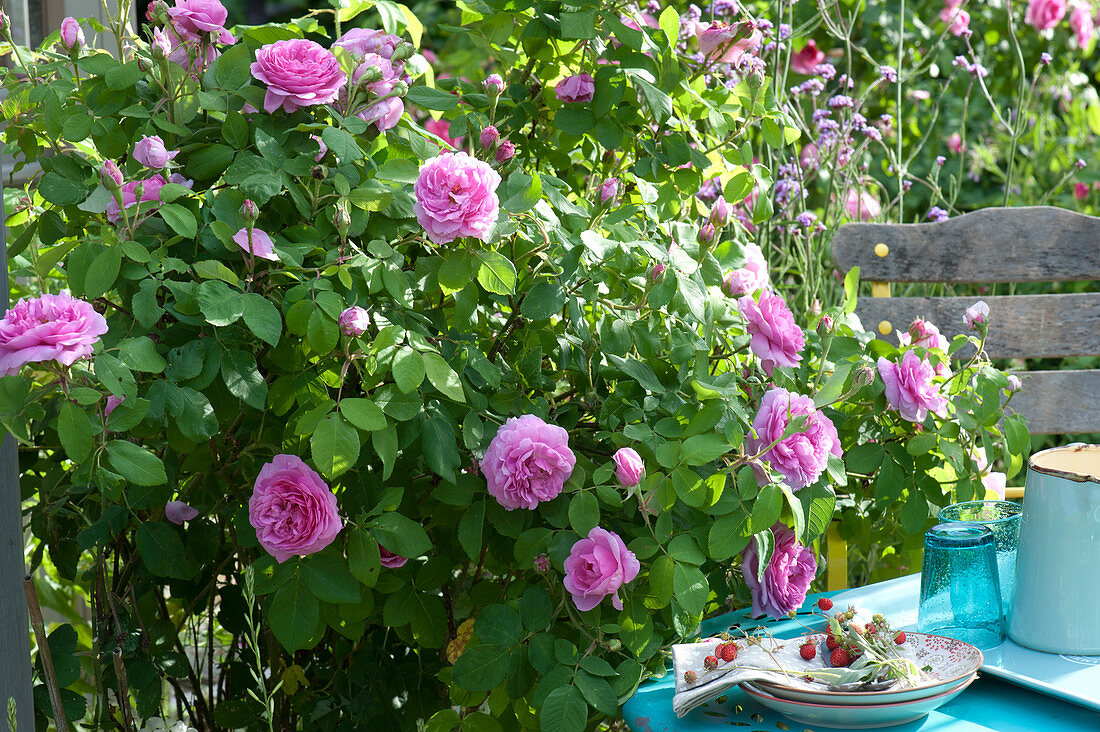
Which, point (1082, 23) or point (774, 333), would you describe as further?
point (1082, 23)

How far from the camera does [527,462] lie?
1.03 metres

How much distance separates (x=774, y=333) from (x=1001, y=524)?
1.05 ft

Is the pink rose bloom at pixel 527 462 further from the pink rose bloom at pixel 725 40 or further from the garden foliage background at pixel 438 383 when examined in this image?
the pink rose bloom at pixel 725 40

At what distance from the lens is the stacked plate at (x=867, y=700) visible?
2.87 feet

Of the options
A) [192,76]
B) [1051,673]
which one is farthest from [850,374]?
[192,76]

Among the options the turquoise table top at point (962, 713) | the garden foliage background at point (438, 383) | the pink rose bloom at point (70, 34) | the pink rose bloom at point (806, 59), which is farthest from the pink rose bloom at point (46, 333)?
the pink rose bloom at point (806, 59)

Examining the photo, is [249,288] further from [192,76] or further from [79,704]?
[79,704]

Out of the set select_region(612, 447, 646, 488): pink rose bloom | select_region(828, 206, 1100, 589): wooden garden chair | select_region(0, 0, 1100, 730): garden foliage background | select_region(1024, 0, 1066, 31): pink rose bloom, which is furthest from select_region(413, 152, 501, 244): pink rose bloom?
select_region(1024, 0, 1066, 31): pink rose bloom

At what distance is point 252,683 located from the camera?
1.48 metres

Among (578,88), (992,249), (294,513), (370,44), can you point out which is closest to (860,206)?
(992,249)

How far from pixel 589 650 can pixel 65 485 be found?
0.72m

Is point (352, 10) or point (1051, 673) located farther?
point (352, 10)

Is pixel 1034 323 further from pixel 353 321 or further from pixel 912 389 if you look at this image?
pixel 353 321

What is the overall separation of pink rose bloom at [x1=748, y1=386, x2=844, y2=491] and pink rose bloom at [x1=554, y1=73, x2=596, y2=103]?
0.48 meters
